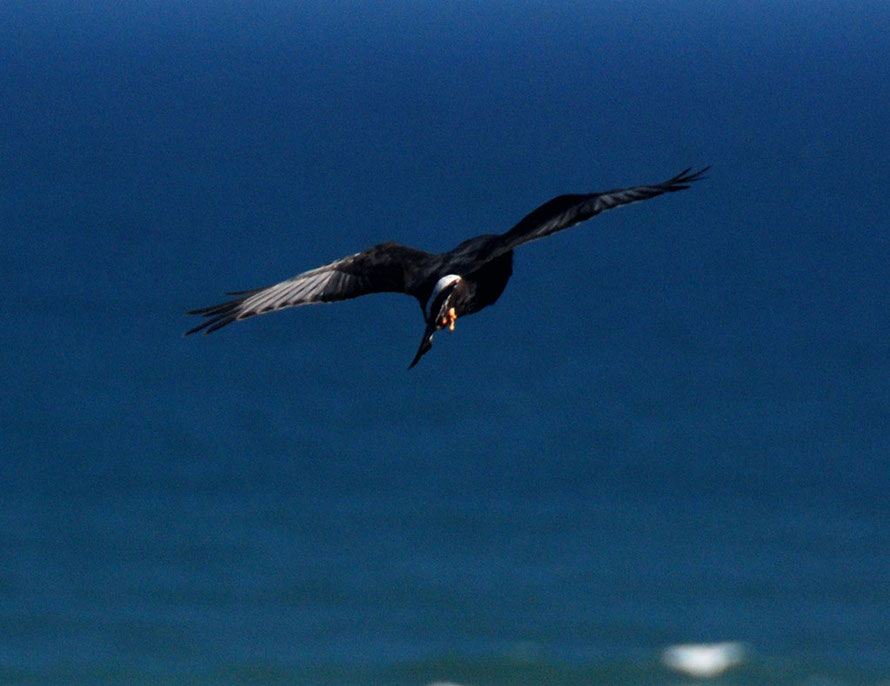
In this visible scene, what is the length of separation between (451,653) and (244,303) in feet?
443

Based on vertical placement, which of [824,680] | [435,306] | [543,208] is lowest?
[435,306]

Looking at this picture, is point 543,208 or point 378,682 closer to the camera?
point 543,208

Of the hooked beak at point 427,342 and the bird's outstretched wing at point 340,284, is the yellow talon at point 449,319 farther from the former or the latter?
the bird's outstretched wing at point 340,284

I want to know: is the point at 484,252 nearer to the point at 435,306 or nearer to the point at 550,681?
the point at 435,306

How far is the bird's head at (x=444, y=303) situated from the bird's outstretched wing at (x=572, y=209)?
916 millimetres

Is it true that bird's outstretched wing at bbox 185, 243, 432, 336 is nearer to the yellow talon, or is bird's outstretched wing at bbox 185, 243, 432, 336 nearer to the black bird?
the black bird

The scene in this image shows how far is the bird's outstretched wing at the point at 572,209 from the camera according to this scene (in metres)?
23.8

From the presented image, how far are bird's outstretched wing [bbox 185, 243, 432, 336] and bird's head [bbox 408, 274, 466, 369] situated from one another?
80.2 inches

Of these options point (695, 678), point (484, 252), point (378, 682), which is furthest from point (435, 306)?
point (695, 678)

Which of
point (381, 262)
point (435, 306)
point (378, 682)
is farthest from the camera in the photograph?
point (378, 682)

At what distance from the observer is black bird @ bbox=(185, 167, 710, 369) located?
2402 cm

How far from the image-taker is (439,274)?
1000 inches

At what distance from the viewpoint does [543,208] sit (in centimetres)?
2466

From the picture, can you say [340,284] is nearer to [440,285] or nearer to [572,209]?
[440,285]
